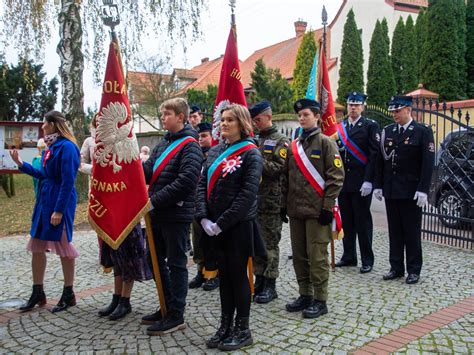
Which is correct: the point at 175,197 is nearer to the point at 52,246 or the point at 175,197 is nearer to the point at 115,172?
the point at 115,172

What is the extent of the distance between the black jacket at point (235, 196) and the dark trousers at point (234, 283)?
295 mm

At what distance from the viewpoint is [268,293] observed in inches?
200

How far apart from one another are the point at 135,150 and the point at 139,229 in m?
0.75

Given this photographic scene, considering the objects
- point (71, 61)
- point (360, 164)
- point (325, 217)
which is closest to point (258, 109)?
point (325, 217)

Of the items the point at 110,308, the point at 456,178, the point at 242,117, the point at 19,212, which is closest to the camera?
the point at 242,117

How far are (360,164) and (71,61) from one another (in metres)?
8.36

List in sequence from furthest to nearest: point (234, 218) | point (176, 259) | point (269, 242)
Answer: point (269, 242) → point (176, 259) → point (234, 218)

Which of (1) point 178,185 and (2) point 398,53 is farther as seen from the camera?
(2) point 398,53

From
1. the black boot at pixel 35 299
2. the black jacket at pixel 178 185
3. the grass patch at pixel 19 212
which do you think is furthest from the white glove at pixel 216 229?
the grass patch at pixel 19 212

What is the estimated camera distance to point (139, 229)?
4539 mm

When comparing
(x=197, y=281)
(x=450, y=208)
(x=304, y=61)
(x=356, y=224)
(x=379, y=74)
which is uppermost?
(x=304, y=61)

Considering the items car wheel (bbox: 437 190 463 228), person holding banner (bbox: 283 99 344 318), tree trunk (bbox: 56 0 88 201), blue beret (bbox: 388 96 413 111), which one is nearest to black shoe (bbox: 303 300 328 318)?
person holding banner (bbox: 283 99 344 318)

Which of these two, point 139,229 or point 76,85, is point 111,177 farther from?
point 76,85

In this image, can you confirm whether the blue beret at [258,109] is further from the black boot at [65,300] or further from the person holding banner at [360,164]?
the black boot at [65,300]
